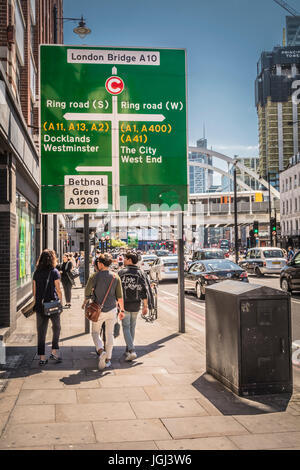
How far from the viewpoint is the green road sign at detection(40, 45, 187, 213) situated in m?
10.9

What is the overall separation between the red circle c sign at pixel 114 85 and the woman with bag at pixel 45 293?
14.2 feet

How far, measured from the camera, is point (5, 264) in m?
10.6

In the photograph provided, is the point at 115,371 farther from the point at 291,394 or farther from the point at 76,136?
the point at 76,136

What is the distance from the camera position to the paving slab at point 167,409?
5.57 m

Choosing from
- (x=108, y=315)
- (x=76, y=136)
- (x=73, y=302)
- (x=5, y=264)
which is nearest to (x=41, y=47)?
(x=76, y=136)

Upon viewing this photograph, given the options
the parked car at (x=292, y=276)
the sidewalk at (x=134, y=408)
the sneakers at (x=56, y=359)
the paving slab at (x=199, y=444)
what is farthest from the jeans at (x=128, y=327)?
the parked car at (x=292, y=276)

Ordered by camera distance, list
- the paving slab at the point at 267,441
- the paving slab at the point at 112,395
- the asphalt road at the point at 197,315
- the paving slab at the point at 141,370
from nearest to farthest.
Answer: the paving slab at the point at 267,441
the paving slab at the point at 112,395
the paving slab at the point at 141,370
the asphalt road at the point at 197,315

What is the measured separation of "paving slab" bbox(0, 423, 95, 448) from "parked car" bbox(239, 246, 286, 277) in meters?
27.3

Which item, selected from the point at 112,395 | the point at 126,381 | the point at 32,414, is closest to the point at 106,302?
the point at 126,381

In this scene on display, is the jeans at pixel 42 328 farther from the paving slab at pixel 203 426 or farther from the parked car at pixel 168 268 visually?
the parked car at pixel 168 268

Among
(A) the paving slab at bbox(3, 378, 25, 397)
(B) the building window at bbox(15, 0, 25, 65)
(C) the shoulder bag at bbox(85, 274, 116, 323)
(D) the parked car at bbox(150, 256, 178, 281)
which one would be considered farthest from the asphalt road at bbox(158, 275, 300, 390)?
(B) the building window at bbox(15, 0, 25, 65)

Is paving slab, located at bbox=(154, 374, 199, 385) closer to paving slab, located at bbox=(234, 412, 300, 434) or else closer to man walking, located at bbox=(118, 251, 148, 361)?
man walking, located at bbox=(118, 251, 148, 361)

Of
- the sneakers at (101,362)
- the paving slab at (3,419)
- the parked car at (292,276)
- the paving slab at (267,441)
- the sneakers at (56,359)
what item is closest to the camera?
the paving slab at (267,441)

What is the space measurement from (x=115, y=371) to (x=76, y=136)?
17.5 feet
